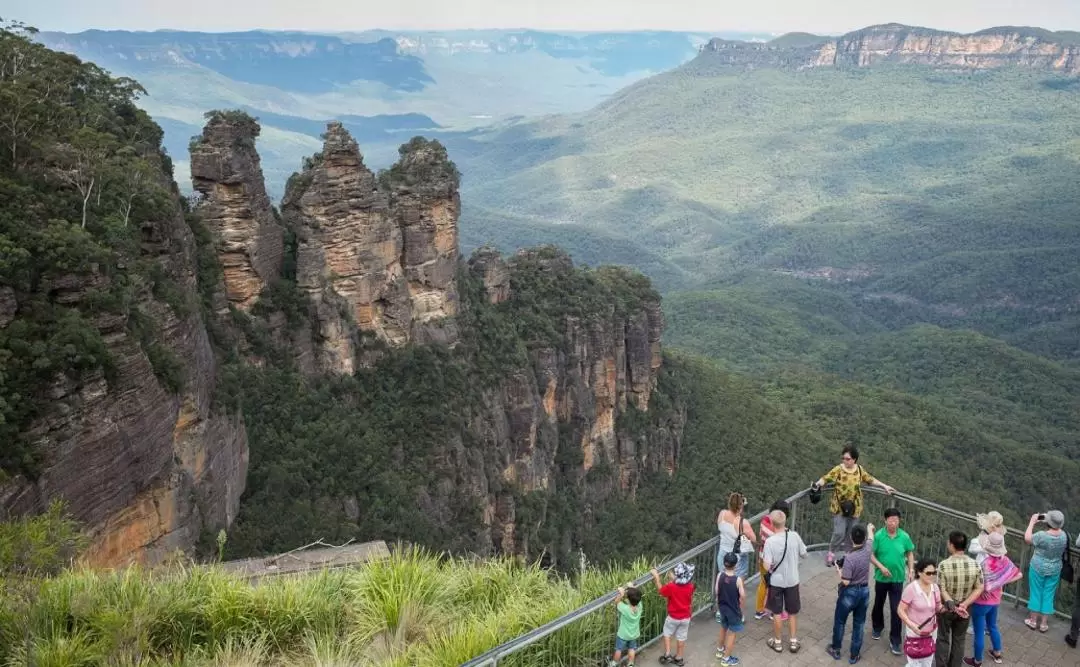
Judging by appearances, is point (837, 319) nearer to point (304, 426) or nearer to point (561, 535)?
point (561, 535)

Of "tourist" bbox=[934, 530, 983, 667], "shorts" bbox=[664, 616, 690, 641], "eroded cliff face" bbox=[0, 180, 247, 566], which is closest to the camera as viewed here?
"tourist" bbox=[934, 530, 983, 667]

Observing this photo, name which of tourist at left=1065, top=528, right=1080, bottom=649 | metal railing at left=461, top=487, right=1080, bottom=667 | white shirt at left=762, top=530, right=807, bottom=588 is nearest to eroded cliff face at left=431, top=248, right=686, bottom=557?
metal railing at left=461, top=487, right=1080, bottom=667

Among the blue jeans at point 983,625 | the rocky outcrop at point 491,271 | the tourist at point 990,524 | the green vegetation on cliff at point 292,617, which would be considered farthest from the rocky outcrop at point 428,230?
the blue jeans at point 983,625

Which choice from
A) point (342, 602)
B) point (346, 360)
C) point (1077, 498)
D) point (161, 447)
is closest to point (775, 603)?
point (342, 602)

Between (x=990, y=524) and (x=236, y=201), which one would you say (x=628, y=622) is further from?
(x=236, y=201)

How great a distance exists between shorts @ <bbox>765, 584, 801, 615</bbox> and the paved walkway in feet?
2.36

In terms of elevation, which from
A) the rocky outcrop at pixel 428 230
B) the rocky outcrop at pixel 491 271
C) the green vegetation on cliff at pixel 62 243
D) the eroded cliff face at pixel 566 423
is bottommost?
the eroded cliff face at pixel 566 423

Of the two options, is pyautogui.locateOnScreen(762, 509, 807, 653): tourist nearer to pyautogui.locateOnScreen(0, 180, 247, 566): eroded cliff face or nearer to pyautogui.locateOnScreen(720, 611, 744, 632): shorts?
pyautogui.locateOnScreen(720, 611, 744, 632): shorts

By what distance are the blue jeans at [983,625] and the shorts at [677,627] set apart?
490 cm

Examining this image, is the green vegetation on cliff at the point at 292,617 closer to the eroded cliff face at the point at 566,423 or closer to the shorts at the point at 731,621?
the shorts at the point at 731,621

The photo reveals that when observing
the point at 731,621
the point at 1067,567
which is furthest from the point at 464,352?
the point at 1067,567

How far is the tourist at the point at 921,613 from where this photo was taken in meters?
13.0

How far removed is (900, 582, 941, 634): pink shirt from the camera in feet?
42.6

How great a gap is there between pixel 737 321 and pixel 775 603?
386 feet
